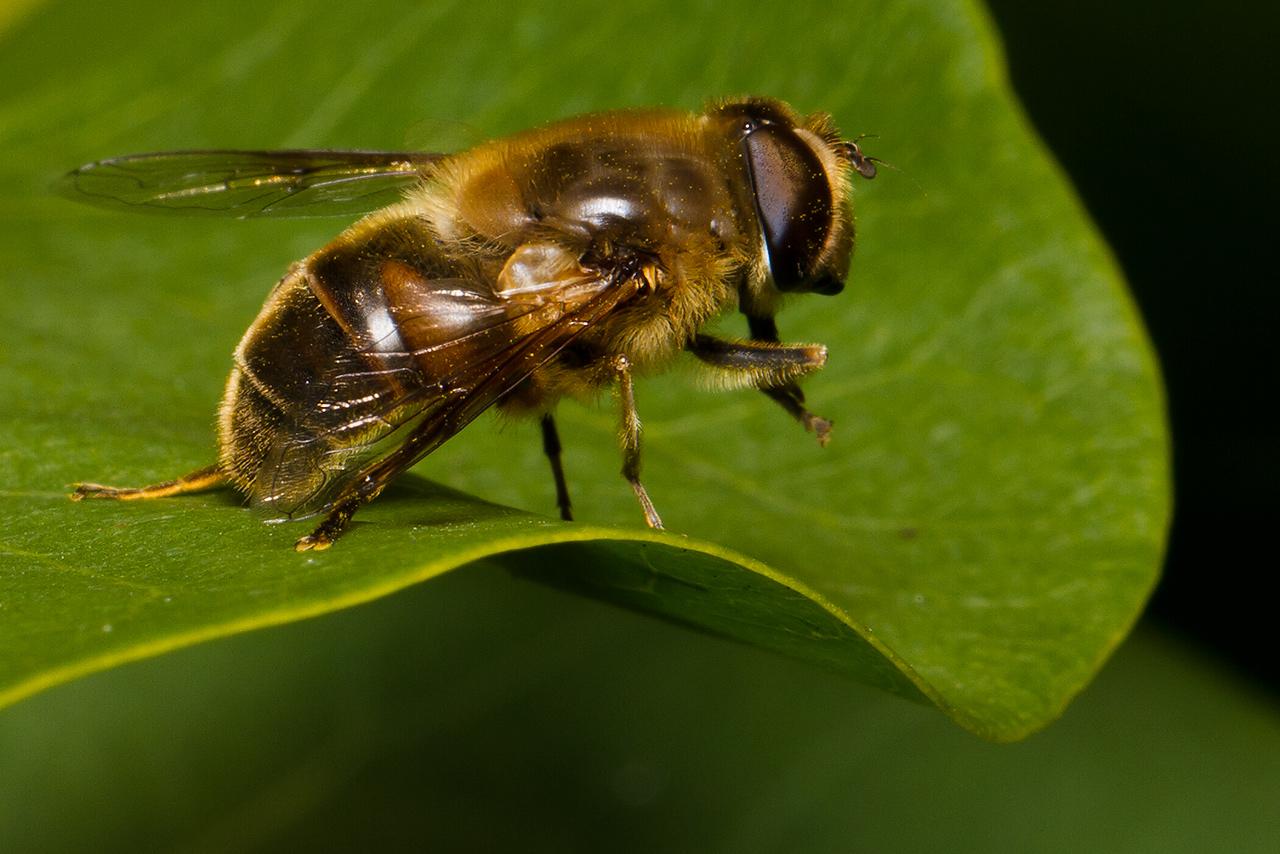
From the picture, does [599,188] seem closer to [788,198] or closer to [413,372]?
[788,198]

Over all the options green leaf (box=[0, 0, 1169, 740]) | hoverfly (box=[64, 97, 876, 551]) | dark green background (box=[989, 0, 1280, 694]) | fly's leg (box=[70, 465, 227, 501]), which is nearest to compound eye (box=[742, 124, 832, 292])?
hoverfly (box=[64, 97, 876, 551])

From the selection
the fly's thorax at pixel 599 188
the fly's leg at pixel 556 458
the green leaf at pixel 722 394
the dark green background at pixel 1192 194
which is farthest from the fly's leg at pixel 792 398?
the dark green background at pixel 1192 194

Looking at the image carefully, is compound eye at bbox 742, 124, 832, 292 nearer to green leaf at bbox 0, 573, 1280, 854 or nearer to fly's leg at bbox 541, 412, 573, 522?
fly's leg at bbox 541, 412, 573, 522

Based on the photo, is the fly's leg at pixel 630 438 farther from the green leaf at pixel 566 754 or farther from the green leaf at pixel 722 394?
the green leaf at pixel 566 754

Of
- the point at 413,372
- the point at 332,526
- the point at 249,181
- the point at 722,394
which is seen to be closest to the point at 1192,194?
the point at 722,394

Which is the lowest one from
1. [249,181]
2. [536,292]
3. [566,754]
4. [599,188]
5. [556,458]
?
[566,754]

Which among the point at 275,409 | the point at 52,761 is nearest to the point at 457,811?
the point at 52,761

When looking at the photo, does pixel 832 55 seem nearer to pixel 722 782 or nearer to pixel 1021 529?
pixel 1021 529

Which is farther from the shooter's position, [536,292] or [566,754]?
[566,754]
